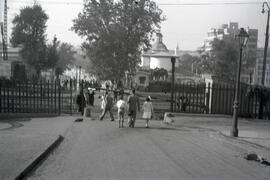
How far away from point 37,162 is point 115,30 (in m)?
31.0

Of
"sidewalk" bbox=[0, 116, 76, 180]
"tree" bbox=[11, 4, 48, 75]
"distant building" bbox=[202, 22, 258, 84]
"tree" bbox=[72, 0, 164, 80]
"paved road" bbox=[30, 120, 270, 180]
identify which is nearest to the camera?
"sidewalk" bbox=[0, 116, 76, 180]

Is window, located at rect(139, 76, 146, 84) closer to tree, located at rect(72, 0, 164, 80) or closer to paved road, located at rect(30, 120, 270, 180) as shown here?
tree, located at rect(72, 0, 164, 80)

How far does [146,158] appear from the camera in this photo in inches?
425

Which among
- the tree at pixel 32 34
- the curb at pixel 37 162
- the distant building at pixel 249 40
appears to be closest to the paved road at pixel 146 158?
the curb at pixel 37 162

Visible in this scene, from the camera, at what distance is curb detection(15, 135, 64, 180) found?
8227mm

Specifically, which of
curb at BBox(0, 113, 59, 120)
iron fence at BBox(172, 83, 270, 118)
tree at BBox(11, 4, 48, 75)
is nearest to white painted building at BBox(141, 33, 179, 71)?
tree at BBox(11, 4, 48, 75)

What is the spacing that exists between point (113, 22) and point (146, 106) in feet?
72.9

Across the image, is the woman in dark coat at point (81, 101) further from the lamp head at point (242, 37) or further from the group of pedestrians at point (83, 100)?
the lamp head at point (242, 37)

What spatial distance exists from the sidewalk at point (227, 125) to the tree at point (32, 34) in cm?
3686

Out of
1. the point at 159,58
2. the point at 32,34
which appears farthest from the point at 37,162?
the point at 159,58

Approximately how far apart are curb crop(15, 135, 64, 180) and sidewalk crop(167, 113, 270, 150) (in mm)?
7228

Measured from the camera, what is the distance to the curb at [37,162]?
823 cm

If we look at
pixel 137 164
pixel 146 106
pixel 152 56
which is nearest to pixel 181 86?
pixel 146 106

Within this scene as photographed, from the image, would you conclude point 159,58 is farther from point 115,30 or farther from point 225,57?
point 115,30
